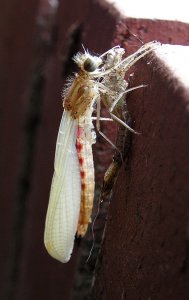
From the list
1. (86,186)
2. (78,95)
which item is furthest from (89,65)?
(86,186)

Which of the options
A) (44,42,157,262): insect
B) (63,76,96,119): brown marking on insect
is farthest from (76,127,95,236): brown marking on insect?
(63,76,96,119): brown marking on insect

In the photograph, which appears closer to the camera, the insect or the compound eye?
the insect

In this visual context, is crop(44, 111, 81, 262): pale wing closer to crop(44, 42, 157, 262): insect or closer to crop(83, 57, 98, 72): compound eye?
crop(44, 42, 157, 262): insect

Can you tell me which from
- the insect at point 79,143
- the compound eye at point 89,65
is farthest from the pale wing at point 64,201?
the compound eye at point 89,65

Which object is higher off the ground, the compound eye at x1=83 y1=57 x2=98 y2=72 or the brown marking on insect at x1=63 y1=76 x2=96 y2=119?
the compound eye at x1=83 y1=57 x2=98 y2=72

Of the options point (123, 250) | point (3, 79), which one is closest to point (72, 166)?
point (123, 250)

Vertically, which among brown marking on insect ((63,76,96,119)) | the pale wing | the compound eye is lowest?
the pale wing

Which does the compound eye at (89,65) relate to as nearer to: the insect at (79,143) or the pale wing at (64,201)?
the insect at (79,143)
